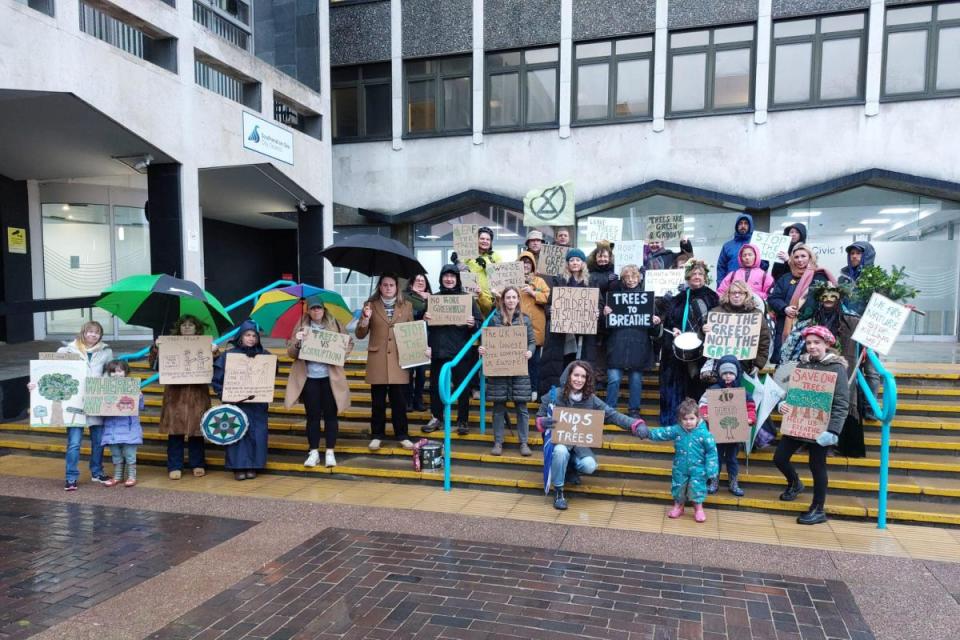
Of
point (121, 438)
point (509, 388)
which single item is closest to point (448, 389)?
point (509, 388)

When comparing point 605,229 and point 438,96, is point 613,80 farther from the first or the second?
point 605,229

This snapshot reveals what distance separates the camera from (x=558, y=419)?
19.1 ft

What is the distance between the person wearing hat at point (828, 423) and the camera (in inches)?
213

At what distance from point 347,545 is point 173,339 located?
10.6 ft

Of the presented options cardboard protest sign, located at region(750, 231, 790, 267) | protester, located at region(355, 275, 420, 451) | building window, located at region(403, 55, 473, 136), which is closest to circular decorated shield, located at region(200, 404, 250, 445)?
protester, located at region(355, 275, 420, 451)

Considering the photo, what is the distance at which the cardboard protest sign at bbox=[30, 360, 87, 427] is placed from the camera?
6.42 metres

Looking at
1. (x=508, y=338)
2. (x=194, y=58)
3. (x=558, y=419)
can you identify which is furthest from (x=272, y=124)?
(x=558, y=419)

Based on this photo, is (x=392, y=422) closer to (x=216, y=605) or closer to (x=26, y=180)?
(x=216, y=605)

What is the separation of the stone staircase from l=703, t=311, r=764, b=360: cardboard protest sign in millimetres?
1158

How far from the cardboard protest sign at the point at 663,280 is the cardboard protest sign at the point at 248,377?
4.64 meters

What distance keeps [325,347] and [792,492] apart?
4.83m

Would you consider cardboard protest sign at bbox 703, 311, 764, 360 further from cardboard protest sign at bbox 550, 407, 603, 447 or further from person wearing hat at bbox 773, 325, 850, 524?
cardboard protest sign at bbox 550, 407, 603, 447

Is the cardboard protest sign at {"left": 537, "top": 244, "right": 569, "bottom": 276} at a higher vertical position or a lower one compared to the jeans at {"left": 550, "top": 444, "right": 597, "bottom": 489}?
higher

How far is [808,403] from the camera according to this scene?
5512 millimetres
